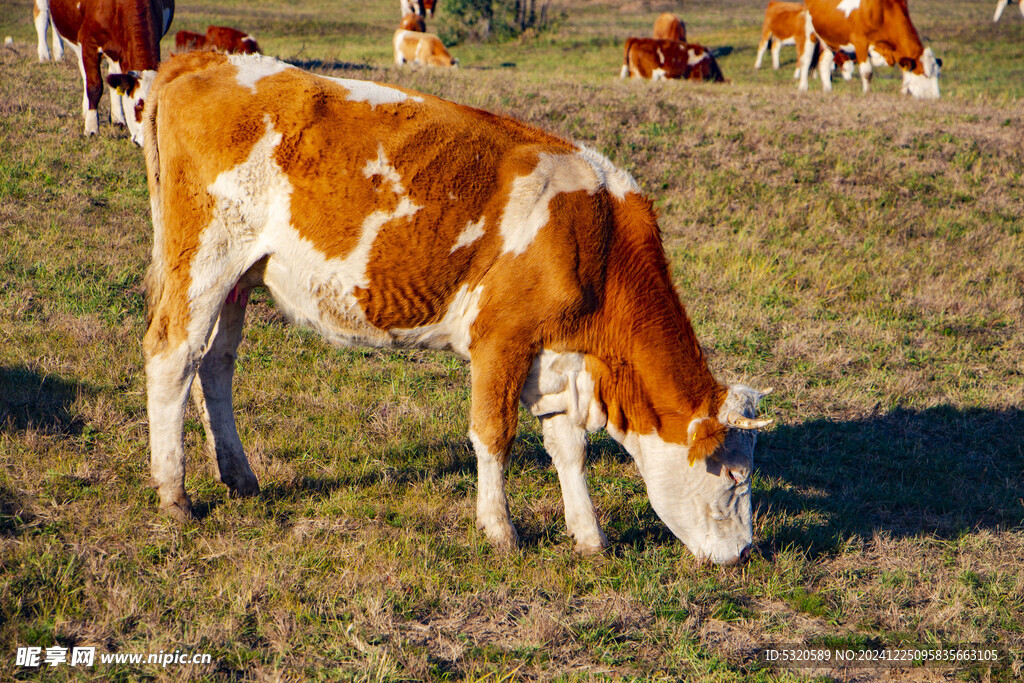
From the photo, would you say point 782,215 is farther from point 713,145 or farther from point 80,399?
point 80,399

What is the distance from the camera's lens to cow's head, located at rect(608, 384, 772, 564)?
446 cm

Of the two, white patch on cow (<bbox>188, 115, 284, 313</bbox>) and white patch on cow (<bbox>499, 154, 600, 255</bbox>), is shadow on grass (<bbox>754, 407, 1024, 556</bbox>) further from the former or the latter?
white patch on cow (<bbox>188, 115, 284, 313</bbox>)

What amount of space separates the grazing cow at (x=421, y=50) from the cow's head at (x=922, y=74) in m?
11.9

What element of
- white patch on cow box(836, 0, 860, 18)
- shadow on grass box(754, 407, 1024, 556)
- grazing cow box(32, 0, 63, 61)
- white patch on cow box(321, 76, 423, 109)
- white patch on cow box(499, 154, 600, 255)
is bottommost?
shadow on grass box(754, 407, 1024, 556)

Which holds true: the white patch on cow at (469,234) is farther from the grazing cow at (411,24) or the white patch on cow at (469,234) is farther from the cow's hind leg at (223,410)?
the grazing cow at (411,24)

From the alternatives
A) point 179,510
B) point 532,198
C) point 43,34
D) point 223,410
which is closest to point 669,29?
point 43,34

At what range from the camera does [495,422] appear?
180 inches

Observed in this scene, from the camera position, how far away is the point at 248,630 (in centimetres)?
391

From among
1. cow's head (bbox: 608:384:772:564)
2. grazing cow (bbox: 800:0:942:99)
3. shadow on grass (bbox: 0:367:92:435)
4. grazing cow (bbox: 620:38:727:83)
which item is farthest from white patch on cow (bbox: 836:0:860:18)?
shadow on grass (bbox: 0:367:92:435)

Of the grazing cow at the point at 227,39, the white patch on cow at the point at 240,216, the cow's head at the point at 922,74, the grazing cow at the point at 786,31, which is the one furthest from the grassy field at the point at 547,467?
the grazing cow at the point at 786,31

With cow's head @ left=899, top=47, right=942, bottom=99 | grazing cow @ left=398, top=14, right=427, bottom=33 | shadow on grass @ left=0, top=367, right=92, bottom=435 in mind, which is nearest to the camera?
shadow on grass @ left=0, top=367, right=92, bottom=435

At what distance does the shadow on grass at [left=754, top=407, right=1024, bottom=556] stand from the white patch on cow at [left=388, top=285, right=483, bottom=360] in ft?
7.25

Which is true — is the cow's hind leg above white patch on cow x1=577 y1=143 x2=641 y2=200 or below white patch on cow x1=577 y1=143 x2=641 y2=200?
below

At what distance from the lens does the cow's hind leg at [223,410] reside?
5070 mm
